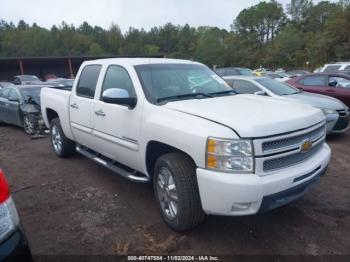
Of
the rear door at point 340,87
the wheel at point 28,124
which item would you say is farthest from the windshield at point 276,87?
the wheel at point 28,124

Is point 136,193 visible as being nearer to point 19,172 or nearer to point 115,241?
point 115,241

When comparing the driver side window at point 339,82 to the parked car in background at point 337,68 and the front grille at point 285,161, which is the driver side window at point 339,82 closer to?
the parked car in background at point 337,68

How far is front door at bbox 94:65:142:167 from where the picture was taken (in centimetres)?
394

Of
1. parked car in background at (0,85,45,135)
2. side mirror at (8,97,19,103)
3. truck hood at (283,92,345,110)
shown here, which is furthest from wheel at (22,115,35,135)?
truck hood at (283,92,345,110)

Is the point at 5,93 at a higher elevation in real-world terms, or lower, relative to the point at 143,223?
higher

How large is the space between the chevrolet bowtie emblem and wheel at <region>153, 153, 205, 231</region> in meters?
1.11

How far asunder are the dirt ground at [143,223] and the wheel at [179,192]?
0.68 ft

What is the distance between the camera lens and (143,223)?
3801 millimetres

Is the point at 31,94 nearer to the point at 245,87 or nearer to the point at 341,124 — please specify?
the point at 245,87

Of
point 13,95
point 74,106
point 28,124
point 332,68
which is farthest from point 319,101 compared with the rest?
point 332,68

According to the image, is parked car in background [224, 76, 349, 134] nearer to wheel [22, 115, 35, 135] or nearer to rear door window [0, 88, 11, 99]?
wheel [22, 115, 35, 135]

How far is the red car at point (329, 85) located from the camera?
9.48m

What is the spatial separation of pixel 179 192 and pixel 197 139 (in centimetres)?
60

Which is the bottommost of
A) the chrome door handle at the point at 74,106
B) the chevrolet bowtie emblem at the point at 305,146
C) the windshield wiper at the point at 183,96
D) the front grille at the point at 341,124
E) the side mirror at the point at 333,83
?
the front grille at the point at 341,124
